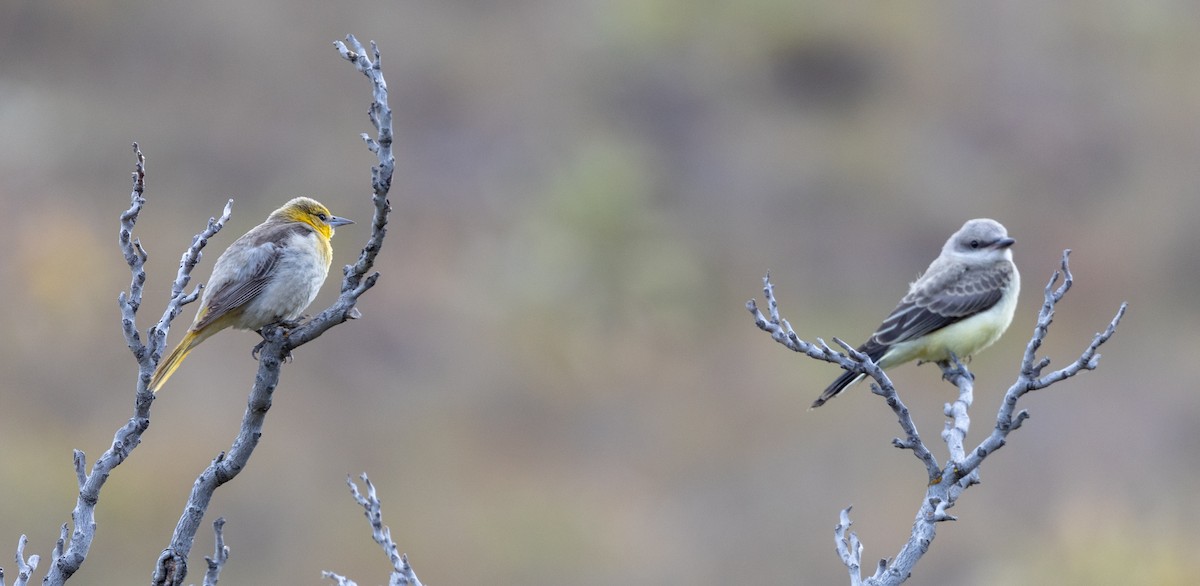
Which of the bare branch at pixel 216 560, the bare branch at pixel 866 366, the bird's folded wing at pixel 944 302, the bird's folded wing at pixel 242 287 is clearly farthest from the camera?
the bird's folded wing at pixel 944 302

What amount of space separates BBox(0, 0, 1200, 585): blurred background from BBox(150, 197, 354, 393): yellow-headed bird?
317 inches

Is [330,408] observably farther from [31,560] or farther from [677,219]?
[31,560]

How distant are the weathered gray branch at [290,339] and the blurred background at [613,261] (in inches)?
387

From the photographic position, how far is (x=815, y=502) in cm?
1697

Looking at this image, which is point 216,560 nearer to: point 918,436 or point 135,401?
point 135,401

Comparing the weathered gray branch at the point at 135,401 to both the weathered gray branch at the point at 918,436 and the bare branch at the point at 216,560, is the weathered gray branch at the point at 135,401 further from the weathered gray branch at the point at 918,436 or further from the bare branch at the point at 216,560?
the weathered gray branch at the point at 918,436

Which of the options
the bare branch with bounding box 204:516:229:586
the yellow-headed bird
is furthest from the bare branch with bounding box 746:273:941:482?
the yellow-headed bird

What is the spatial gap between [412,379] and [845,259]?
761 cm

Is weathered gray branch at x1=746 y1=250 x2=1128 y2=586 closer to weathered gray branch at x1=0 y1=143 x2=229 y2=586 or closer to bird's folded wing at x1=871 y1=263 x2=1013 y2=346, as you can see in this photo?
weathered gray branch at x1=0 y1=143 x2=229 y2=586

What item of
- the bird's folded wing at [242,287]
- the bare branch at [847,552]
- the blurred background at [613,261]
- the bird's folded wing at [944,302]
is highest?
the blurred background at [613,261]

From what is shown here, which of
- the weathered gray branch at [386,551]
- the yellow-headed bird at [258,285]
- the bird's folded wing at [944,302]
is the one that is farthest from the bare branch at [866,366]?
the bird's folded wing at [944,302]

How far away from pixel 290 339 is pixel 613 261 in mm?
15319

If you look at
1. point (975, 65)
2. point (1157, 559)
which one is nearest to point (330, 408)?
point (1157, 559)

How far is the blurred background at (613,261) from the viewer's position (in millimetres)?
15836
